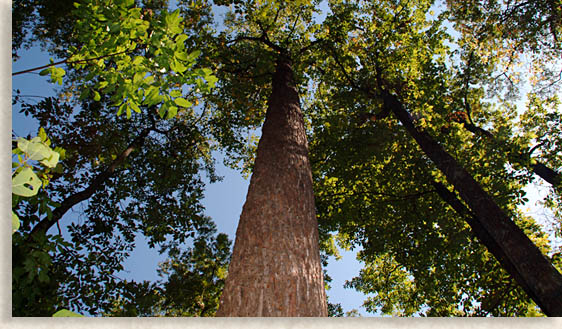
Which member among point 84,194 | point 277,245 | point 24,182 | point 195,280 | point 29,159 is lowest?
point 195,280

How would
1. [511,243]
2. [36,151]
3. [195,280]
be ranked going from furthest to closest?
1. [195,280]
2. [511,243]
3. [36,151]

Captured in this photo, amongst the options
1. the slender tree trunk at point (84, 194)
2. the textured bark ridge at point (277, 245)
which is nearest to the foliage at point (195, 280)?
the slender tree trunk at point (84, 194)

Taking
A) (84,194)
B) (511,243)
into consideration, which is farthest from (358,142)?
(84,194)

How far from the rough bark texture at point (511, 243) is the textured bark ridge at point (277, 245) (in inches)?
136

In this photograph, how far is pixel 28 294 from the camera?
9.97ft

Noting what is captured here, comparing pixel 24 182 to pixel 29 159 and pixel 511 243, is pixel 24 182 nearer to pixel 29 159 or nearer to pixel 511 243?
pixel 29 159

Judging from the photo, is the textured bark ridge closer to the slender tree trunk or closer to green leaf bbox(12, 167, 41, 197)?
green leaf bbox(12, 167, 41, 197)

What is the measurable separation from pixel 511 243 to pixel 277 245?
4.15 meters

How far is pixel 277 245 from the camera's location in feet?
6.94

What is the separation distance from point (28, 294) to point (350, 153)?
7.24 meters

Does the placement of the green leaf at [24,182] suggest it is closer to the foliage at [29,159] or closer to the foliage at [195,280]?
the foliage at [29,159]

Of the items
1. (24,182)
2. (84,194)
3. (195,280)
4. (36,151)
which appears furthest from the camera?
(195,280)

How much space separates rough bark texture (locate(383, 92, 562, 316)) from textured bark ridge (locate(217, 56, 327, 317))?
3447 millimetres

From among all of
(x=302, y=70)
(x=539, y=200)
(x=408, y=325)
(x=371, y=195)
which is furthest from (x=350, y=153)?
(x=408, y=325)
